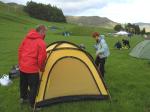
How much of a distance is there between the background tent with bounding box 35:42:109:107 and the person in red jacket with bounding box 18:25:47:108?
0.33 m

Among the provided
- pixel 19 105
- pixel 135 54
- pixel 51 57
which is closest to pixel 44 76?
pixel 51 57

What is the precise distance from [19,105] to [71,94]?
67.3 inches

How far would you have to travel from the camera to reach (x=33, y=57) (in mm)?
10133

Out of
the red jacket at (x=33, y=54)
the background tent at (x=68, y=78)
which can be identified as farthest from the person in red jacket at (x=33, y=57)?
the background tent at (x=68, y=78)

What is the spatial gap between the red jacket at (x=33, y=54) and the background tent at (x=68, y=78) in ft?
2.05

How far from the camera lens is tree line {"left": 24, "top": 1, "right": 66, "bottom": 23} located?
140 meters

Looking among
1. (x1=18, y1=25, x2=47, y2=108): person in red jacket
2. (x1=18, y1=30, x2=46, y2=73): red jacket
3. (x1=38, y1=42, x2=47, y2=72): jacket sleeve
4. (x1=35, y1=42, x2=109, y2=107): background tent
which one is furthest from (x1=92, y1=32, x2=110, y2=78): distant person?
(x1=38, y1=42, x2=47, y2=72): jacket sleeve

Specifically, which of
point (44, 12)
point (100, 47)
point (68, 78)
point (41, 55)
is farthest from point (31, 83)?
point (44, 12)

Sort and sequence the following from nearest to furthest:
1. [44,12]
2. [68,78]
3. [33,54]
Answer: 1. [33,54]
2. [68,78]
3. [44,12]

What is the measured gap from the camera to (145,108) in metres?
11.0

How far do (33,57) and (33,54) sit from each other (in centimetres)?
9

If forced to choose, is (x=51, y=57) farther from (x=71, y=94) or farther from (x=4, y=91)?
(x=4, y=91)

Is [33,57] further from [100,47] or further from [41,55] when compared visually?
[100,47]

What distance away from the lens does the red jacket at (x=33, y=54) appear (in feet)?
32.9
